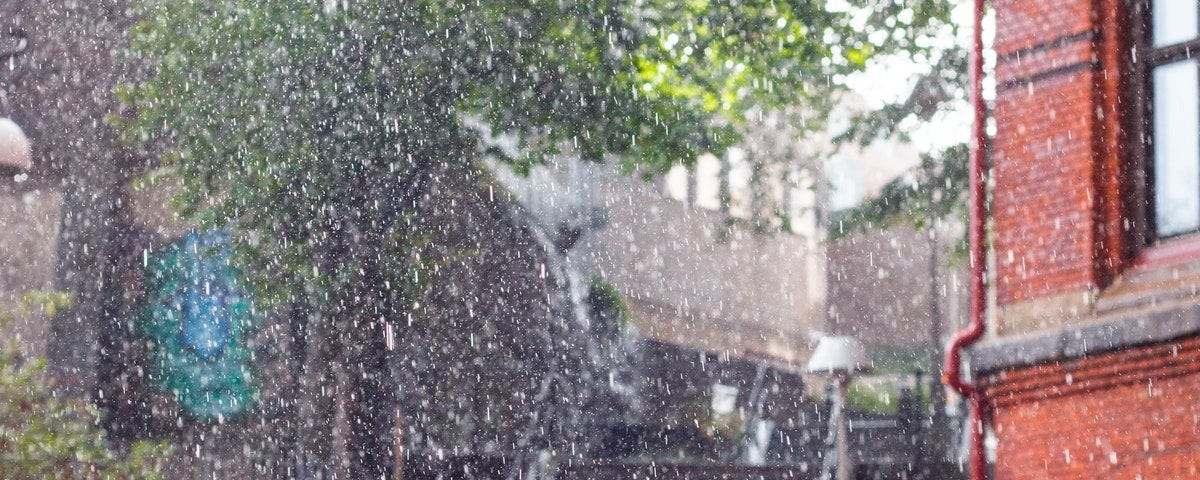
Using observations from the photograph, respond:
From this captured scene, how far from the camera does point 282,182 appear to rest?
1223 centimetres

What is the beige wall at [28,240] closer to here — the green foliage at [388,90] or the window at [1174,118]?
the green foliage at [388,90]

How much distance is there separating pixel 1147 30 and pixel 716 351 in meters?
19.3

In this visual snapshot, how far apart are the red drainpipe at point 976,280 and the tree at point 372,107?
589cm

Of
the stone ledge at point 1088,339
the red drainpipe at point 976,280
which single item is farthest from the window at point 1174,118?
the red drainpipe at point 976,280

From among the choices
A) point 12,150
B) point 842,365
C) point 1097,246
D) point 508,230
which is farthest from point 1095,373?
point 508,230

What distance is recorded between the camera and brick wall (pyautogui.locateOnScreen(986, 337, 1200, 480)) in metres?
6.01

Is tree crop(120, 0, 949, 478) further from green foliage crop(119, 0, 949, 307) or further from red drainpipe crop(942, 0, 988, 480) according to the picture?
red drainpipe crop(942, 0, 988, 480)

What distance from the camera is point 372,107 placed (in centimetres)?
1238

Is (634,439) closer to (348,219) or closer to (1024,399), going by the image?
(348,219)

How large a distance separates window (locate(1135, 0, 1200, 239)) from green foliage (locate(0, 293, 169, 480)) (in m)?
7.81

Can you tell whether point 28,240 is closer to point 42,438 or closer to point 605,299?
point 42,438

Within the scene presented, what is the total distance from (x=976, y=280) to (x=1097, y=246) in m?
0.82

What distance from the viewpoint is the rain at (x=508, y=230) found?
6676 mm

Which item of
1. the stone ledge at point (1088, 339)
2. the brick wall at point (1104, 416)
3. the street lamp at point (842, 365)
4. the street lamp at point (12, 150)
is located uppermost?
the street lamp at point (12, 150)
